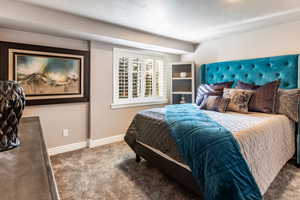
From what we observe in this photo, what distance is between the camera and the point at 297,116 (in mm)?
2324

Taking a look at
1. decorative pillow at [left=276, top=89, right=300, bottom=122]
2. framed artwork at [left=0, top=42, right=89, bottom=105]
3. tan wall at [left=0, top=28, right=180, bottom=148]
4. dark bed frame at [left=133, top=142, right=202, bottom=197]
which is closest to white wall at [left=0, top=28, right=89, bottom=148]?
tan wall at [left=0, top=28, right=180, bottom=148]

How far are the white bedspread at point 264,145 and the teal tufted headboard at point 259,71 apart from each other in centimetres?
49

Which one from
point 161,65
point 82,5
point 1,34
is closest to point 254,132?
point 82,5

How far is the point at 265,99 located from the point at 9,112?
9.90 feet

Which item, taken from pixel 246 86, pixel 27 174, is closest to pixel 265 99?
pixel 246 86

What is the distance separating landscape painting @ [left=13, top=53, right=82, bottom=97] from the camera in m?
2.52

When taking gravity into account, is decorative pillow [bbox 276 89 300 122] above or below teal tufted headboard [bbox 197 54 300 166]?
below

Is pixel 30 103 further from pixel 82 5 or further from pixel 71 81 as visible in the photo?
pixel 82 5

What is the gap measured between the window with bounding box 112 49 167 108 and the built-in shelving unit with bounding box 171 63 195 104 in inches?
11.4

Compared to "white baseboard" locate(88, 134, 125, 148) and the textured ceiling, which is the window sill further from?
the textured ceiling

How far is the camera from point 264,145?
167 cm

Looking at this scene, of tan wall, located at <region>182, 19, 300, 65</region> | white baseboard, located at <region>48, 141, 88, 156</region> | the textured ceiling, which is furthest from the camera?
white baseboard, located at <region>48, 141, 88, 156</region>

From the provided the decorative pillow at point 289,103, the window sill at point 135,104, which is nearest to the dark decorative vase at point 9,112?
the window sill at point 135,104

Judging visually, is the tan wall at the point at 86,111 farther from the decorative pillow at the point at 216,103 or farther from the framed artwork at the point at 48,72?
the decorative pillow at the point at 216,103
